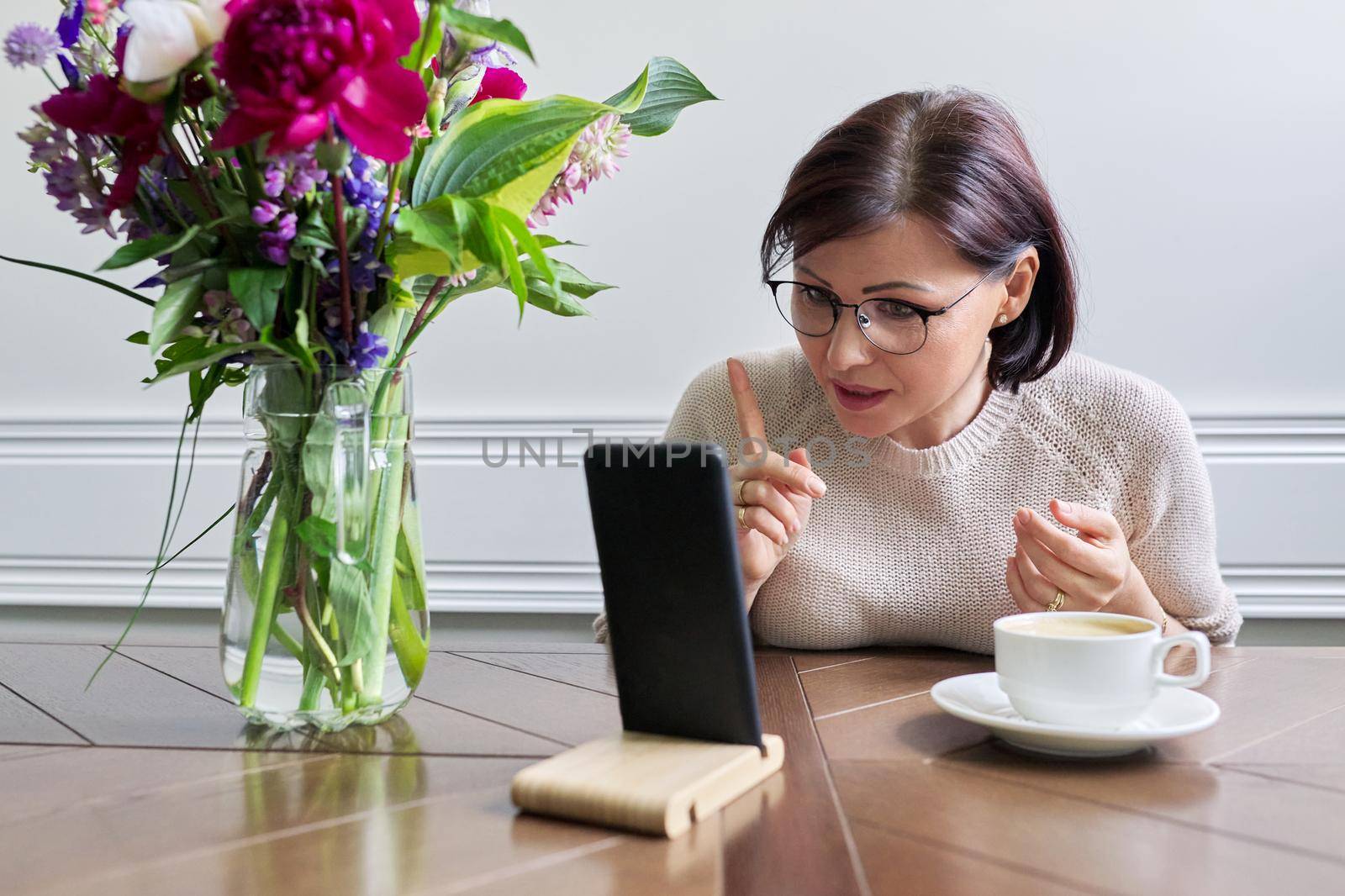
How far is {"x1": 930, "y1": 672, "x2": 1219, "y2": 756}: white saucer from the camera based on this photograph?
67 cm

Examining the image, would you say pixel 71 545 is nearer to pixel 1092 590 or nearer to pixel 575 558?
pixel 575 558

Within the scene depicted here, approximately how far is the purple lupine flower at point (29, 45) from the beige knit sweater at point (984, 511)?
2.68 feet

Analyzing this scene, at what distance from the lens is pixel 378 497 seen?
727mm

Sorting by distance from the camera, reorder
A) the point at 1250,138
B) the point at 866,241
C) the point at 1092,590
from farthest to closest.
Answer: the point at 1250,138 → the point at 866,241 → the point at 1092,590

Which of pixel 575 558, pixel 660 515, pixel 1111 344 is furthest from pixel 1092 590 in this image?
pixel 575 558

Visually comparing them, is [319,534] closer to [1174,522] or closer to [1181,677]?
[1181,677]

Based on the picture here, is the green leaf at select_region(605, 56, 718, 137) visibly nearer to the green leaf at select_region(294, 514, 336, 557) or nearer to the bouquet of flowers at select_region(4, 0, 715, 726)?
the bouquet of flowers at select_region(4, 0, 715, 726)

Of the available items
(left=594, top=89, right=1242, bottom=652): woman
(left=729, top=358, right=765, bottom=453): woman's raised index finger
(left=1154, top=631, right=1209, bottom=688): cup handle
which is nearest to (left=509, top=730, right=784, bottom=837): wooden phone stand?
(left=1154, top=631, right=1209, bottom=688): cup handle

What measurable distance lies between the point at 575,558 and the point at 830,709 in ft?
4.28

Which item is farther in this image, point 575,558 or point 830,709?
point 575,558

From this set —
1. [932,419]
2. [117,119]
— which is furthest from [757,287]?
[117,119]

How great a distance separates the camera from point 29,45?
64 centimetres

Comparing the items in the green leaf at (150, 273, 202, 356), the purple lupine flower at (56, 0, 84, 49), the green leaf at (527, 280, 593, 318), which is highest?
the purple lupine flower at (56, 0, 84, 49)

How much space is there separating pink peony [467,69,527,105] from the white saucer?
1.64 feet
